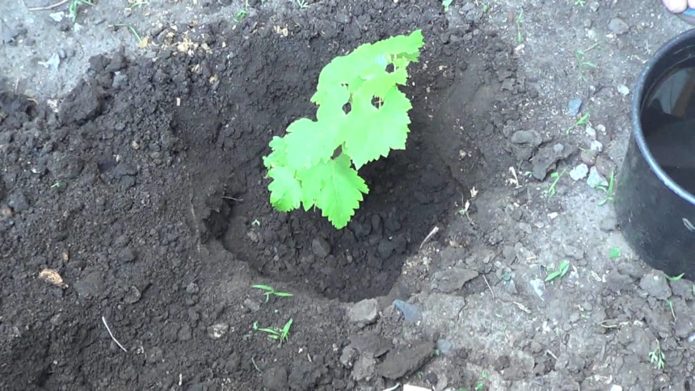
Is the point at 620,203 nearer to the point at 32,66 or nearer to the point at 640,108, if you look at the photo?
the point at 640,108

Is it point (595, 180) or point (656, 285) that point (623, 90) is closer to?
point (595, 180)

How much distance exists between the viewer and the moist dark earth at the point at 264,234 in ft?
8.27

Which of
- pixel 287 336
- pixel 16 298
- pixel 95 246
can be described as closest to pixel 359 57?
pixel 287 336

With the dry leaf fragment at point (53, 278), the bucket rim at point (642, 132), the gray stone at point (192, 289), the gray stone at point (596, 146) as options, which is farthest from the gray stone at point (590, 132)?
the dry leaf fragment at point (53, 278)

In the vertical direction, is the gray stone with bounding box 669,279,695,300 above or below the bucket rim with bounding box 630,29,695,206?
below

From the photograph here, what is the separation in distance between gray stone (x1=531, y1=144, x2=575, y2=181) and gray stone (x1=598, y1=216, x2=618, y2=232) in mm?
277

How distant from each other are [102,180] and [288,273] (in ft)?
2.59

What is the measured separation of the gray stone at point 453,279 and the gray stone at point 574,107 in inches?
31.4

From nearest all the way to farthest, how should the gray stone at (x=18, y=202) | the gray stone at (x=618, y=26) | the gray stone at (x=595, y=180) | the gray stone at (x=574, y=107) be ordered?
the gray stone at (x=18, y=202), the gray stone at (x=595, y=180), the gray stone at (x=574, y=107), the gray stone at (x=618, y=26)

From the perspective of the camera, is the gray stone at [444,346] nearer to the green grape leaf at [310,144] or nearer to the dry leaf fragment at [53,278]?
the green grape leaf at [310,144]

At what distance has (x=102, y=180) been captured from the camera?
2805 millimetres

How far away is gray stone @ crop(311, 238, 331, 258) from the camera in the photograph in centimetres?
293

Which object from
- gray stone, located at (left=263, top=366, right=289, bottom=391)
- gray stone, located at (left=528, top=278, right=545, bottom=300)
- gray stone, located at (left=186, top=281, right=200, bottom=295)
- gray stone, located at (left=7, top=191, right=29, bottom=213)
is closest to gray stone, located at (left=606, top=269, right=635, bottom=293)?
gray stone, located at (left=528, top=278, right=545, bottom=300)

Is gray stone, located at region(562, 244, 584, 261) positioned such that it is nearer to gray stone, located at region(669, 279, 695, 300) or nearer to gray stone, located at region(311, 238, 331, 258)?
gray stone, located at region(669, 279, 695, 300)
